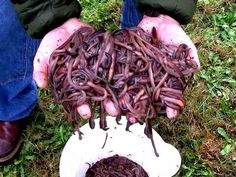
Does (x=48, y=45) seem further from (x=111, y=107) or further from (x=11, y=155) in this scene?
(x=11, y=155)

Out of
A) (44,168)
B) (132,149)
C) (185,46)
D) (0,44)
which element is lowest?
(44,168)

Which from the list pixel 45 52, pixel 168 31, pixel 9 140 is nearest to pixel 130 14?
pixel 168 31

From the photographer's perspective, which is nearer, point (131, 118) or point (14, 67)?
point (131, 118)

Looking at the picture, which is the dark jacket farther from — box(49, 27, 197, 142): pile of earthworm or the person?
box(49, 27, 197, 142): pile of earthworm

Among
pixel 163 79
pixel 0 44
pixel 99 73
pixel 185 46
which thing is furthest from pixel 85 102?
pixel 0 44

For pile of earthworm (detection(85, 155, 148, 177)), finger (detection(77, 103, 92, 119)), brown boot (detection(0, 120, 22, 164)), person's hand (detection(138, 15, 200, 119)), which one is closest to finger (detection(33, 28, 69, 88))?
finger (detection(77, 103, 92, 119))

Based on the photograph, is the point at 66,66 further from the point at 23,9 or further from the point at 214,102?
the point at 214,102

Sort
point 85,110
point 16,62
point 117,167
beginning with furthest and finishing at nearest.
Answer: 1. point 117,167
2. point 16,62
3. point 85,110
